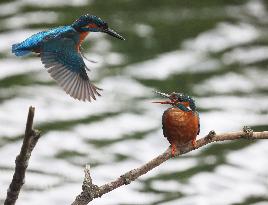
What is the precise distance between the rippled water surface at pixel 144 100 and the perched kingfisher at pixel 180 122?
4.44m

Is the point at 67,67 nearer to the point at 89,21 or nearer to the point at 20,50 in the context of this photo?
the point at 20,50

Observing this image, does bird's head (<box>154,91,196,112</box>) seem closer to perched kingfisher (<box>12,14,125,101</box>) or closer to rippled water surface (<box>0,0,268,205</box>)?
perched kingfisher (<box>12,14,125,101</box>)

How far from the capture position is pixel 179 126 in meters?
5.47

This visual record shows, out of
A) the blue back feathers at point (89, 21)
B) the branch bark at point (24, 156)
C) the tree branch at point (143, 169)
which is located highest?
the blue back feathers at point (89, 21)

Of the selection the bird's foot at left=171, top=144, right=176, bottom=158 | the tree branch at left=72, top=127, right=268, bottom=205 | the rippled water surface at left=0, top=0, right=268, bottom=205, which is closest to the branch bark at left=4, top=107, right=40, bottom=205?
the tree branch at left=72, top=127, right=268, bottom=205

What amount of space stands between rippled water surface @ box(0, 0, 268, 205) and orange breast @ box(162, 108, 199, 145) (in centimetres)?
445

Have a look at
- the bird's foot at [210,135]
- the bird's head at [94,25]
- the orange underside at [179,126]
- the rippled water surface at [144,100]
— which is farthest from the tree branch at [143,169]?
the rippled water surface at [144,100]

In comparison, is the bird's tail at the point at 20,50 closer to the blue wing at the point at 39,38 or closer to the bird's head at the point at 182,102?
the blue wing at the point at 39,38

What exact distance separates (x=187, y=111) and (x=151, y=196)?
186 inches

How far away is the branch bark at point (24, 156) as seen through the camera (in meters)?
4.33

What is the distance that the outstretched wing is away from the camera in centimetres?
514

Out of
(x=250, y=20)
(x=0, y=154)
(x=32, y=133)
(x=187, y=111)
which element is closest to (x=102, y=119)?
(x=0, y=154)

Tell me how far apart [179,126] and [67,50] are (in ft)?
2.64

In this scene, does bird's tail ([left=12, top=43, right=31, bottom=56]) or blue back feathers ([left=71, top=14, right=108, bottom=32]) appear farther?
bird's tail ([left=12, top=43, right=31, bottom=56])
